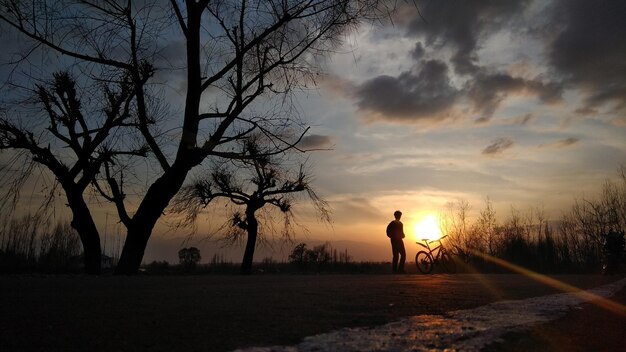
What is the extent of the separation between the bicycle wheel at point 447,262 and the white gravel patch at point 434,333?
16.4 metres

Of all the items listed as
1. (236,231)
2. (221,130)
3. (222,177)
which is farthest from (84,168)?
(236,231)

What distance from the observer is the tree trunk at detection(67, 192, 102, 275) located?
17672 mm

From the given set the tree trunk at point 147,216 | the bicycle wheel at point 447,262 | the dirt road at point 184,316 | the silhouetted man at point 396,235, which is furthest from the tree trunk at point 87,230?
the bicycle wheel at point 447,262

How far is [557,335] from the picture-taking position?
155 inches

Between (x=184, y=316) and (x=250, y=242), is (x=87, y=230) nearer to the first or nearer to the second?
(x=250, y=242)

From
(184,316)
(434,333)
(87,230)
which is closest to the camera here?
(434,333)

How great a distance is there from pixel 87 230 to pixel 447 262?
14576 mm

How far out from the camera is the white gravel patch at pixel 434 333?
10.7ft

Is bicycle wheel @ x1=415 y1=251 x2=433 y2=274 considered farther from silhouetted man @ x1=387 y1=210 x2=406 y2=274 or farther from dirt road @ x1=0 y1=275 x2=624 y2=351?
dirt road @ x1=0 y1=275 x2=624 y2=351

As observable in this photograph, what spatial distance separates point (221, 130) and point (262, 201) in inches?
680

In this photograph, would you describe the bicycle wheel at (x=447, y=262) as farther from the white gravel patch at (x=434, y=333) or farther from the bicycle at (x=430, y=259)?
the white gravel patch at (x=434, y=333)

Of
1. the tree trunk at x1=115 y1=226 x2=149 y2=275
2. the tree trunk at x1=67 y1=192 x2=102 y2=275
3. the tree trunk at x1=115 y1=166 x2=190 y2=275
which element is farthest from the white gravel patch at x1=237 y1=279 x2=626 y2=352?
the tree trunk at x1=67 y1=192 x2=102 y2=275

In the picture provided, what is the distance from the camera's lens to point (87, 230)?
59.5ft

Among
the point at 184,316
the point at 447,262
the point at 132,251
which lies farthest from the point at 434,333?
the point at 447,262
